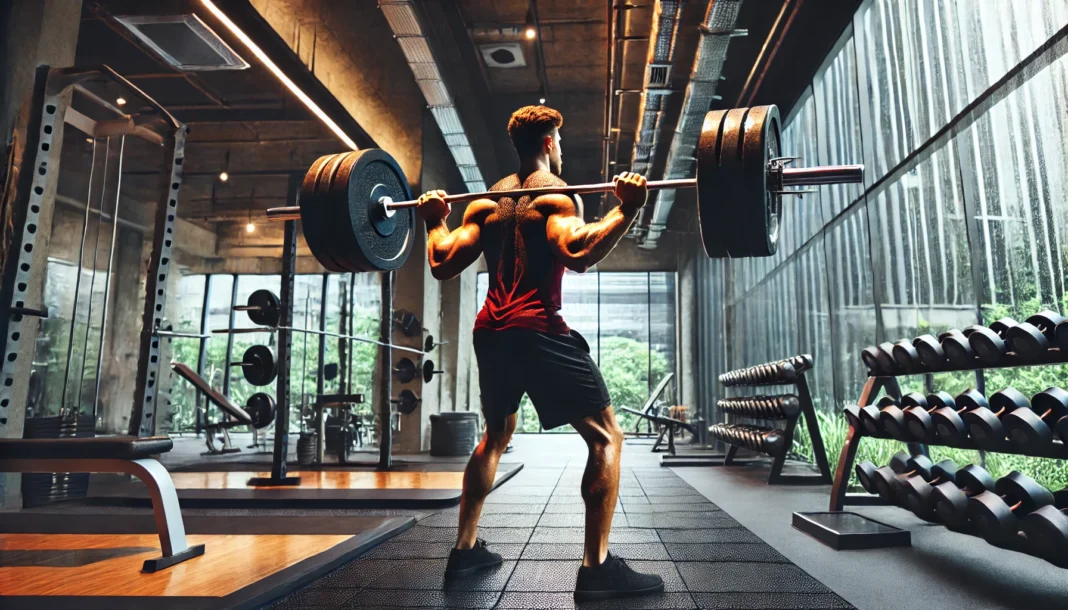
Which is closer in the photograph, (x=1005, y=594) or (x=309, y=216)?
(x=1005, y=594)

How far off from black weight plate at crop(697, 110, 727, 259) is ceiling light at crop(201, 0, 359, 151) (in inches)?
148

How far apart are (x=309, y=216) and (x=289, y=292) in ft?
7.75

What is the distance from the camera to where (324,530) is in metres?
2.56

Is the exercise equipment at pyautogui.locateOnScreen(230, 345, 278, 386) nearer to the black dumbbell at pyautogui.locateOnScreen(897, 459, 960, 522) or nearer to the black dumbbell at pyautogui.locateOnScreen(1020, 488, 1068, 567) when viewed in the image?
the black dumbbell at pyautogui.locateOnScreen(897, 459, 960, 522)

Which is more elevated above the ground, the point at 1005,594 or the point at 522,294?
the point at 522,294

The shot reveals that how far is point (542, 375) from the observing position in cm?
185

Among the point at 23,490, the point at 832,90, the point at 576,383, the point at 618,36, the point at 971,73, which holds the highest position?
the point at 618,36

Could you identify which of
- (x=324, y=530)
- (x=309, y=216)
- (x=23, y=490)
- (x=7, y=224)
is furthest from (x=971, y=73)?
(x=23, y=490)

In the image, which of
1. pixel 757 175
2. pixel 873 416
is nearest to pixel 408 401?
pixel 873 416

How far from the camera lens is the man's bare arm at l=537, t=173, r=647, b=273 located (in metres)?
1.77

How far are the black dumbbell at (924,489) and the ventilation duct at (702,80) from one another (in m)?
3.07

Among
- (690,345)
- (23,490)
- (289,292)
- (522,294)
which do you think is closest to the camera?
(522,294)

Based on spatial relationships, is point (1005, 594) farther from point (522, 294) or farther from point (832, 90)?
point (832, 90)

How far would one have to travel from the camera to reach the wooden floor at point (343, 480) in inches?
155
